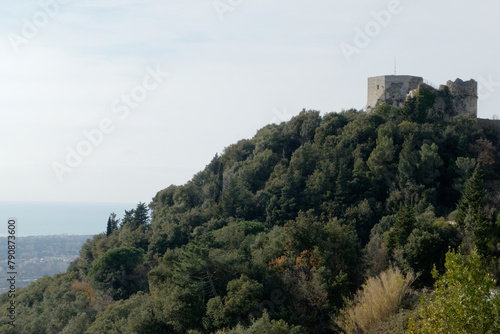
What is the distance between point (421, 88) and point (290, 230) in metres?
18.4

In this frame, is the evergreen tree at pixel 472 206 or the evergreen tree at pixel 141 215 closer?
the evergreen tree at pixel 472 206

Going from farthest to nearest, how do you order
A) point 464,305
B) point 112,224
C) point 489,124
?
point 112,224 → point 489,124 → point 464,305

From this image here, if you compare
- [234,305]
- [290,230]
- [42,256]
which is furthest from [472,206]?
[42,256]

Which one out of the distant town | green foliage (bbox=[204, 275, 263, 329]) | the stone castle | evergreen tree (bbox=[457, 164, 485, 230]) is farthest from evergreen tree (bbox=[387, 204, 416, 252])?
the distant town

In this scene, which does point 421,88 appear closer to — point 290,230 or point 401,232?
point 401,232

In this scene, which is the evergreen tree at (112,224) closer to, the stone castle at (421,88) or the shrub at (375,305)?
the stone castle at (421,88)

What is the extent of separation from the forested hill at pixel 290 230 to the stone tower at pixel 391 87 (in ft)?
5.22

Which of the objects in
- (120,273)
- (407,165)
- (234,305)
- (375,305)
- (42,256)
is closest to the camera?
(375,305)

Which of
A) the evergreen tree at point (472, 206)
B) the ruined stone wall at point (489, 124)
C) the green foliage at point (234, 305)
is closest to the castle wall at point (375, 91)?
the ruined stone wall at point (489, 124)

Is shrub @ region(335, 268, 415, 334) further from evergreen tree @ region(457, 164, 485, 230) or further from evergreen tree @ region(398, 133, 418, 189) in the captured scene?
evergreen tree @ region(398, 133, 418, 189)

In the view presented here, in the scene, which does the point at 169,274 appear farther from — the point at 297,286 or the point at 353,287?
the point at 353,287

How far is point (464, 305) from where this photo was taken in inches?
468

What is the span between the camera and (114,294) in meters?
32.3

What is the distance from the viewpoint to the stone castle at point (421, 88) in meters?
38.2
